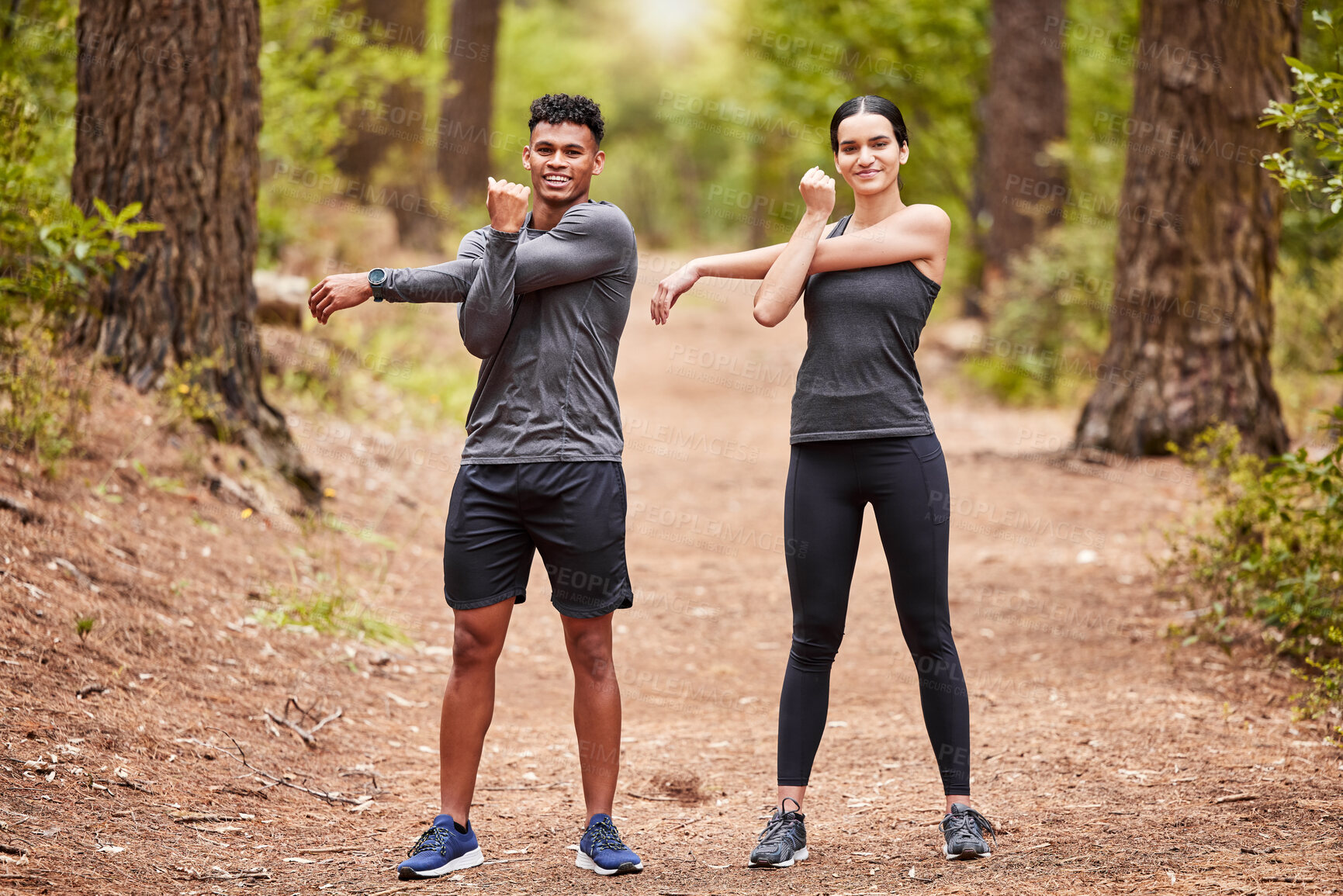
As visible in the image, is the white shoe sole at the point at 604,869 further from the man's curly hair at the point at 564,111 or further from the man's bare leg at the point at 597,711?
the man's curly hair at the point at 564,111

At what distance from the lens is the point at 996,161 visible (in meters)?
14.5

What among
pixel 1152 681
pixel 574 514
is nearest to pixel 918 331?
pixel 574 514

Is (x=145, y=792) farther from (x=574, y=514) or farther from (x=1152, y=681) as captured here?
(x=1152, y=681)

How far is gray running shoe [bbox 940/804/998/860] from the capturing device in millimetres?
3293

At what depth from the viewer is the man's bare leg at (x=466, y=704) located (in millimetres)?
3346

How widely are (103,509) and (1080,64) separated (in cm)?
1643

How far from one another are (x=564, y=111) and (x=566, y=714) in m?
2.86

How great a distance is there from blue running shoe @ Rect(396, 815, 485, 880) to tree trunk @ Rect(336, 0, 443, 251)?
11.5 metres

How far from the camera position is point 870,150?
341 cm

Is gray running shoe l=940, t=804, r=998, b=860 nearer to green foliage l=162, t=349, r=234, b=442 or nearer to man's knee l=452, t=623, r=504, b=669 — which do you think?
man's knee l=452, t=623, r=504, b=669

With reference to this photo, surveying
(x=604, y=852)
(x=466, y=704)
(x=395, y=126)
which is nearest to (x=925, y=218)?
(x=466, y=704)

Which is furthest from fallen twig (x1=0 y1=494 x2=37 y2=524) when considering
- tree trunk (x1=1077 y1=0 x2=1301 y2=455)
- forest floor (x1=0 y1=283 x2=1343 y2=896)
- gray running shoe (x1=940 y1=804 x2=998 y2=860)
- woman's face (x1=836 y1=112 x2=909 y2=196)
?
tree trunk (x1=1077 y1=0 x2=1301 y2=455)

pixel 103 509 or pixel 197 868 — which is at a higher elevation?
pixel 103 509

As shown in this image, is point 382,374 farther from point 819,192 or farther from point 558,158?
point 819,192
